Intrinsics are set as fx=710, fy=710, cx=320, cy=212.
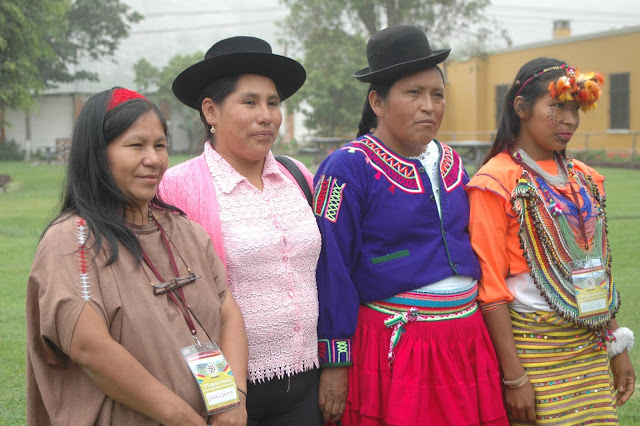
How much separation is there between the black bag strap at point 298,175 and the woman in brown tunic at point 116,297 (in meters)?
0.67

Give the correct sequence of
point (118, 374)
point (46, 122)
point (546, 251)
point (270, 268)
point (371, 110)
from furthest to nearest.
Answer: point (46, 122)
point (371, 110)
point (546, 251)
point (270, 268)
point (118, 374)

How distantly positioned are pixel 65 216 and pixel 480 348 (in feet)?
5.16

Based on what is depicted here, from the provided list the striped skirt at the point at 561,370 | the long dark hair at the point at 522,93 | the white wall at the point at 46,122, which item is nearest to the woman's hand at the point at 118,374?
the striped skirt at the point at 561,370

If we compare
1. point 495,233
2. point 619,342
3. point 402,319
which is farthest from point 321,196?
point 619,342

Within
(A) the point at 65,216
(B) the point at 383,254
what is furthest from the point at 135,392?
(B) the point at 383,254

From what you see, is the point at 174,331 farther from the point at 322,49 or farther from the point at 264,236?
the point at 322,49

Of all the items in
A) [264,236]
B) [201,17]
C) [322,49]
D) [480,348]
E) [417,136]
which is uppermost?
[201,17]

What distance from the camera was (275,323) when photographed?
8.23 feet

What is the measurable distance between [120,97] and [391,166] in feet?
3.56

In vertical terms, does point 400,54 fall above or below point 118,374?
above

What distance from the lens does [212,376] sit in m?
2.07

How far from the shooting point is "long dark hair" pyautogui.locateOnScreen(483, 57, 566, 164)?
9.32 feet

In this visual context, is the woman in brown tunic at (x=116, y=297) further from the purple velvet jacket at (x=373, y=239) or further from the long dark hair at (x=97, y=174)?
the purple velvet jacket at (x=373, y=239)

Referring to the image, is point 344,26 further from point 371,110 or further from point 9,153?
point 371,110
